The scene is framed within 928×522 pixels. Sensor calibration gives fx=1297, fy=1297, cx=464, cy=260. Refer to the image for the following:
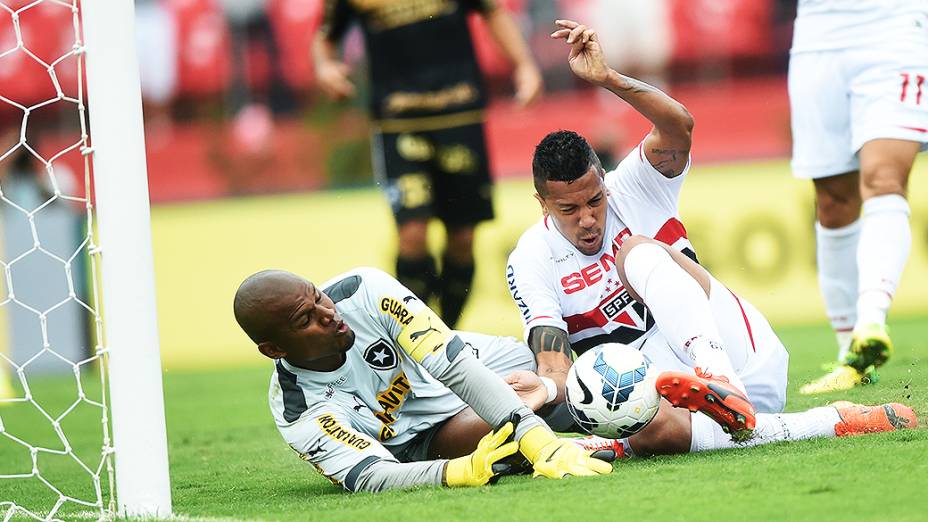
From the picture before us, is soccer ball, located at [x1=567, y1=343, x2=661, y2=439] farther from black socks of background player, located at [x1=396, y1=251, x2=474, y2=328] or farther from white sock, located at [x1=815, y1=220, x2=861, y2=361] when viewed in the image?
black socks of background player, located at [x1=396, y1=251, x2=474, y2=328]

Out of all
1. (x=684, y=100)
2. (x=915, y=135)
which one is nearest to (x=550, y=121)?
(x=684, y=100)

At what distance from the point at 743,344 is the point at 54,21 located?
1246 cm

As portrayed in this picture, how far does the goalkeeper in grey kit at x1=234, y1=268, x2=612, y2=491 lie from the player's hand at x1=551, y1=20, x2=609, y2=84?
0.87m

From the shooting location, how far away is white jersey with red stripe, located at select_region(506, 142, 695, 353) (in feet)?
13.6

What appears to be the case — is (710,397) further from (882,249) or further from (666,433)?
(882,249)

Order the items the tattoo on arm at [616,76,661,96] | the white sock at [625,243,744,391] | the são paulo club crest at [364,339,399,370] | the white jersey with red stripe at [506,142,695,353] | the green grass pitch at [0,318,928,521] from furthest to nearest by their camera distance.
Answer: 1. the white jersey with red stripe at [506,142,695,353]
2. the tattoo on arm at [616,76,661,96]
3. the são paulo club crest at [364,339,399,370]
4. the white sock at [625,243,744,391]
5. the green grass pitch at [0,318,928,521]

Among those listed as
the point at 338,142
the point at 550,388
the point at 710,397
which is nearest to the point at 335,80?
the point at 550,388

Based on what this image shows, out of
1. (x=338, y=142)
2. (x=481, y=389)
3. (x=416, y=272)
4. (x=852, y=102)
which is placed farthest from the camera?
(x=338, y=142)

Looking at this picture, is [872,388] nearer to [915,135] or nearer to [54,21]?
[915,135]

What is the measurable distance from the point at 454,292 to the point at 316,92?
25.0 ft

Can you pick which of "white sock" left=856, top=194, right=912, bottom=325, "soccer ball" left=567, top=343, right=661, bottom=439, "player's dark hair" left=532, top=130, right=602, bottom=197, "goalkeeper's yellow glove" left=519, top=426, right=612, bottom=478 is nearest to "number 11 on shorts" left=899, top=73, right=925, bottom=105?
"white sock" left=856, top=194, right=912, bottom=325

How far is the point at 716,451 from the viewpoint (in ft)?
12.4

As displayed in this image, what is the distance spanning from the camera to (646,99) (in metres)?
4.01

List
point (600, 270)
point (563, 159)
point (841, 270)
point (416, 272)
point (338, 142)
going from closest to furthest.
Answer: point (563, 159) < point (600, 270) < point (841, 270) < point (416, 272) < point (338, 142)
